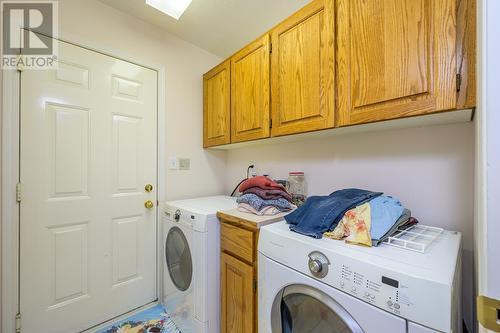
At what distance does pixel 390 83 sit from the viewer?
34.7 inches

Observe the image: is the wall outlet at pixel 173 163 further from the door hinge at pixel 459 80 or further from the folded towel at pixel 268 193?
the door hinge at pixel 459 80

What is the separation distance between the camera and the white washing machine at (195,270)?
1.24m

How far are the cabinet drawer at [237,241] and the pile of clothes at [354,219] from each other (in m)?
0.26

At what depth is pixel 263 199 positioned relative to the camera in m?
1.26

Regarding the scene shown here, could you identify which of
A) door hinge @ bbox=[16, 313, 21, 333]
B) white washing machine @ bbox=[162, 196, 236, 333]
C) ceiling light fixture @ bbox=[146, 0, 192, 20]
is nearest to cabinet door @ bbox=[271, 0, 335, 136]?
ceiling light fixture @ bbox=[146, 0, 192, 20]

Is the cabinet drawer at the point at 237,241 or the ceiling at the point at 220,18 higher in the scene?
the ceiling at the point at 220,18

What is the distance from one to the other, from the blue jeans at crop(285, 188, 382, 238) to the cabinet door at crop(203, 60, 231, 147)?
0.96m

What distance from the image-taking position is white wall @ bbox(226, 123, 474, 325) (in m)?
0.95

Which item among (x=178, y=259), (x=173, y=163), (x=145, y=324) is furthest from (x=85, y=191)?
(x=145, y=324)

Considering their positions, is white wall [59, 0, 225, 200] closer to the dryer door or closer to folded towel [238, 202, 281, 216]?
folded towel [238, 202, 281, 216]

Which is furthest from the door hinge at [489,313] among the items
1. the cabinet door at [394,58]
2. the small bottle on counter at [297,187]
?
the small bottle on counter at [297,187]

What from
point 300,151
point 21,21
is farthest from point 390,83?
point 21,21

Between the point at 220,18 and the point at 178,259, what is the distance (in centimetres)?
183

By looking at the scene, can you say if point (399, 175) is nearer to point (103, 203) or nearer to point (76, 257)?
point (103, 203)
